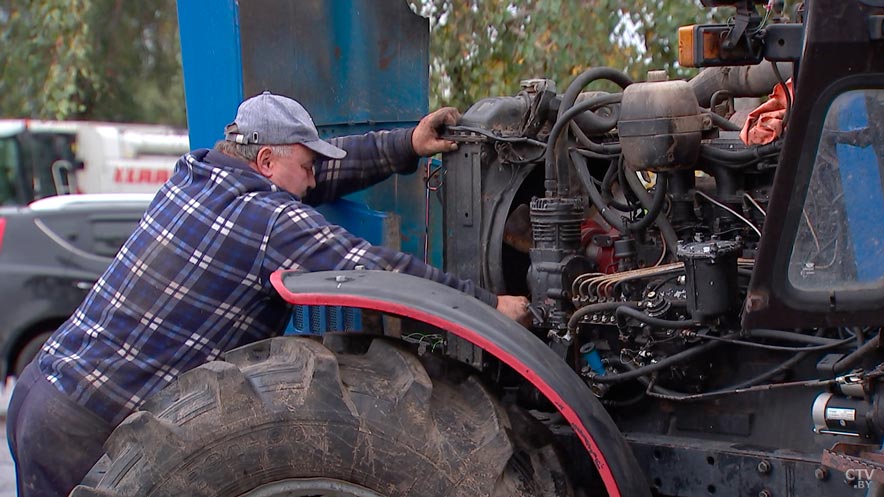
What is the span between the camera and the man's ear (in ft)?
11.3

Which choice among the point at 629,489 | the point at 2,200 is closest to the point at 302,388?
the point at 629,489

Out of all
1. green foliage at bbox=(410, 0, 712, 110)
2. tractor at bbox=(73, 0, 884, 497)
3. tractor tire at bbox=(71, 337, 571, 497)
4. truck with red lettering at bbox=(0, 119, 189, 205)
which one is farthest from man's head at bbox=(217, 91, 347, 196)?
truck with red lettering at bbox=(0, 119, 189, 205)

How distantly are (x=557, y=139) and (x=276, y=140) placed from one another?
891mm

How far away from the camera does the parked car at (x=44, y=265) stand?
8.15m

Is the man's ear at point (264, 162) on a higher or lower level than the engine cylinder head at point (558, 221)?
higher

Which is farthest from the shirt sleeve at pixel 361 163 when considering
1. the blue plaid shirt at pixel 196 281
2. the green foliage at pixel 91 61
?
the green foliage at pixel 91 61

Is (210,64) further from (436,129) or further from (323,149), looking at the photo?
(436,129)

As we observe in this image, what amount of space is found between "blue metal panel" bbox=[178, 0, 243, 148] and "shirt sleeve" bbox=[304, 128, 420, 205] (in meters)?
0.42

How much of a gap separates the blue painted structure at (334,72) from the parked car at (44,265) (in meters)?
4.55

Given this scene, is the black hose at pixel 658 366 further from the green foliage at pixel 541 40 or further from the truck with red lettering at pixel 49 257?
A: the truck with red lettering at pixel 49 257

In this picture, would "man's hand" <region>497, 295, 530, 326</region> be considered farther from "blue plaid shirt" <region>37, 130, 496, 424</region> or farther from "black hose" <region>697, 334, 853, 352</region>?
"black hose" <region>697, 334, 853, 352</region>

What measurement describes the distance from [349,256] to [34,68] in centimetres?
1074

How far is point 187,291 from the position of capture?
321cm

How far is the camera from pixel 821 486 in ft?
9.58
